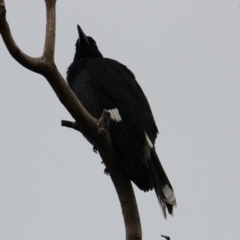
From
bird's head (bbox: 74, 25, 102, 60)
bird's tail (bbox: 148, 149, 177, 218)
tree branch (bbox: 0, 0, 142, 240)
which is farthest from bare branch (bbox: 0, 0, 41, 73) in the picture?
bird's head (bbox: 74, 25, 102, 60)

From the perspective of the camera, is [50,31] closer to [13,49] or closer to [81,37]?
[13,49]

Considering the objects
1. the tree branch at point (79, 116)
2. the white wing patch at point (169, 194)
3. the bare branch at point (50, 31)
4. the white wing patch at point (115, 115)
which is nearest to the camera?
the tree branch at point (79, 116)

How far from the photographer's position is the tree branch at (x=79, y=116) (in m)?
Result: 3.05

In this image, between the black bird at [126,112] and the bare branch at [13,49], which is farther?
the black bird at [126,112]

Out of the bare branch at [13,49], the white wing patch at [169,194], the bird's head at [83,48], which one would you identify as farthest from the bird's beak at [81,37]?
the bare branch at [13,49]

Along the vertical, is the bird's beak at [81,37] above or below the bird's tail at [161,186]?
above

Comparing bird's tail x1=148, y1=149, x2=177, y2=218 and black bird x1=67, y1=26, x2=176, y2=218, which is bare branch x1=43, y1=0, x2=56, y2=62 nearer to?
black bird x1=67, y1=26, x2=176, y2=218

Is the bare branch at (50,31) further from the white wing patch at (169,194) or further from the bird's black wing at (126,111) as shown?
the white wing patch at (169,194)

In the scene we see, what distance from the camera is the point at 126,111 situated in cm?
473

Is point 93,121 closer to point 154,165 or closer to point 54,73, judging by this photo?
point 54,73

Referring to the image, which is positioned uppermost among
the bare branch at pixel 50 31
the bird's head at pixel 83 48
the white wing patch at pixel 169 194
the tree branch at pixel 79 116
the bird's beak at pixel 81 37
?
the bird's beak at pixel 81 37

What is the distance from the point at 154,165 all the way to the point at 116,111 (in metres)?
0.65

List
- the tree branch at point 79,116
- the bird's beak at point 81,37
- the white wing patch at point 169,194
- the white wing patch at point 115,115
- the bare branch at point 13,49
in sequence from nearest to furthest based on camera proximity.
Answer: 1. the bare branch at point 13,49
2. the tree branch at point 79,116
3. the white wing patch at point 169,194
4. the white wing patch at point 115,115
5. the bird's beak at point 81,37

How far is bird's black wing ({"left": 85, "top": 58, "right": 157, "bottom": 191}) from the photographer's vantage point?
4.14m
